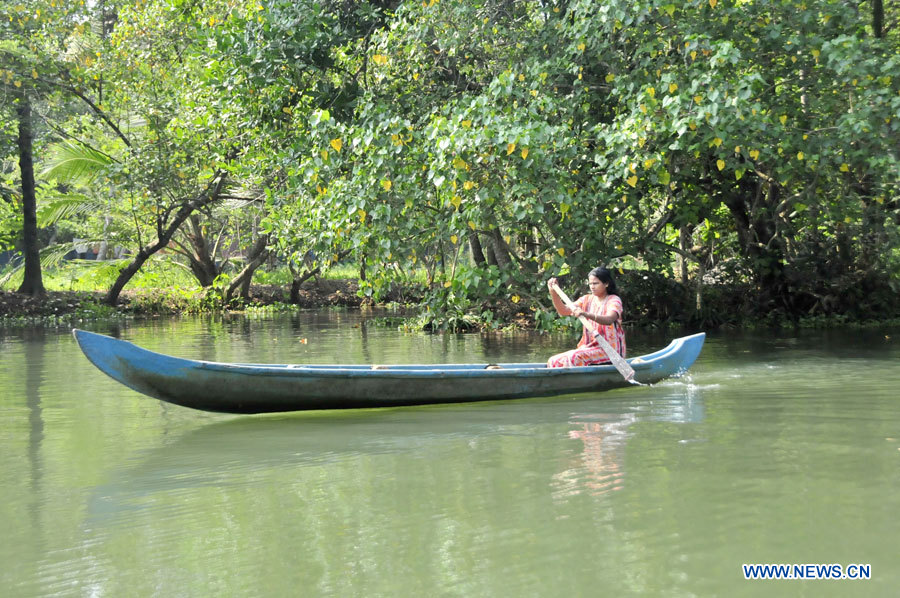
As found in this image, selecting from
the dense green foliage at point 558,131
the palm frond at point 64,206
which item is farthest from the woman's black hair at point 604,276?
the palm frond at point 64,206

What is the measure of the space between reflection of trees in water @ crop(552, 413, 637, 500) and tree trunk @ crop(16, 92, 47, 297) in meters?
13.5

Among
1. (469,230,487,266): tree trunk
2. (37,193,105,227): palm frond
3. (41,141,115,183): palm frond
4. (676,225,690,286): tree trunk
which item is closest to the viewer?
(676,225,690,286): tree trunk

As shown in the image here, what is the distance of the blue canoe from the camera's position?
566 centimetres

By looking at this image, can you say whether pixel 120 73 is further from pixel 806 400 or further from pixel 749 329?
pixel 806 400

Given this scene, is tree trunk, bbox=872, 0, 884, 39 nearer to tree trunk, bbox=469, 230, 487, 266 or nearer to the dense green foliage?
the dense green foliage

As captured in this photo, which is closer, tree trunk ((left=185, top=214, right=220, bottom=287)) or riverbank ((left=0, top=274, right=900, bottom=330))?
riverbank ((left=0, top=274, right=900, bottom=330))

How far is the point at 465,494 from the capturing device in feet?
14.0

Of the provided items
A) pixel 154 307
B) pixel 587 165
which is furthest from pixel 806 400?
pixel 154 307

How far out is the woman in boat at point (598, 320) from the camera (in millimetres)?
7242

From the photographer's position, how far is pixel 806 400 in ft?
22.4

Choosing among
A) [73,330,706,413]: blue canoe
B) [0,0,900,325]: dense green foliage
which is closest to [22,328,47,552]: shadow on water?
[73,330,706,413]: blue canoe

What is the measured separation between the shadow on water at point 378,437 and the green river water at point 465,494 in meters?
0.02

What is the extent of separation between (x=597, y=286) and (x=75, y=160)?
14.3 meters

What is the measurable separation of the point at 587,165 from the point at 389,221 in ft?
8.01
